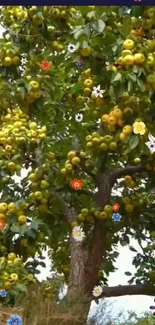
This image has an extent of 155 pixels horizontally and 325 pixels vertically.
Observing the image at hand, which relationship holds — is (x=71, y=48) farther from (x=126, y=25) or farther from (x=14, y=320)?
(x=14, y=320)

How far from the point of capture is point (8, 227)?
236cm

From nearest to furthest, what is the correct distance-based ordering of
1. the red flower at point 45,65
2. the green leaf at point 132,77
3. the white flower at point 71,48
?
the green leaf at point 132,77, the white flower at point 71,48, the red flower at point 45,65

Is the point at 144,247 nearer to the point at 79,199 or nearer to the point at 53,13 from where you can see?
the point at 79,199

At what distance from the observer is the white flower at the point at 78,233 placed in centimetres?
255

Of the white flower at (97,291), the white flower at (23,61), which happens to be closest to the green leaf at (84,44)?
the white flower at (23,61)

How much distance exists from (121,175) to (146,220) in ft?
1.03

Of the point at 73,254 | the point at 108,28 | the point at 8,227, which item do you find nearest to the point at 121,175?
the point at 73,254

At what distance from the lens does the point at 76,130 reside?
114 inches

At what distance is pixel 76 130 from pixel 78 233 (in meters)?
0.56

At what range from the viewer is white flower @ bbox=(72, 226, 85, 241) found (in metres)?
2.55

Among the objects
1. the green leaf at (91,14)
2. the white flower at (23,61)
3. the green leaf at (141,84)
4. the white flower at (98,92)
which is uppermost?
the white flower at (23,61)

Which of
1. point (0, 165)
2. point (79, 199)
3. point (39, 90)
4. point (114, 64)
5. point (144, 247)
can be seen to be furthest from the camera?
point (144, 247)
